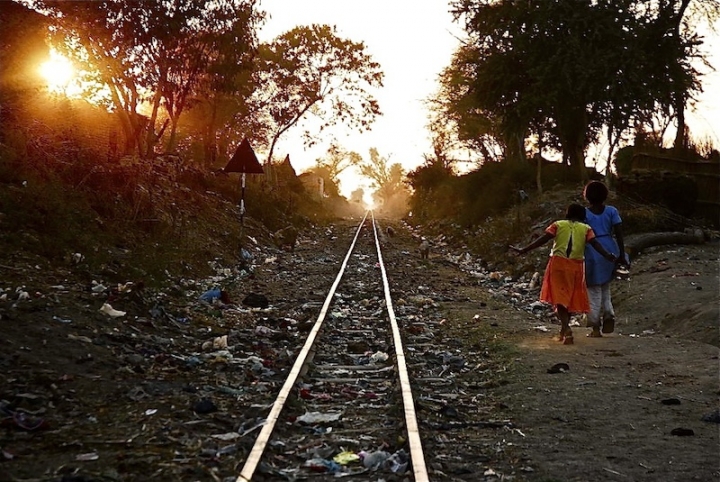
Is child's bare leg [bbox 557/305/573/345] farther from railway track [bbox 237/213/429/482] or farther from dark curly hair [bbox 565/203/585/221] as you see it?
railway track [bbox 237/213/429/482]

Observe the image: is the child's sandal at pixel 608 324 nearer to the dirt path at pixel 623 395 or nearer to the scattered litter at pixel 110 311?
the dirt path at pixel 623 395

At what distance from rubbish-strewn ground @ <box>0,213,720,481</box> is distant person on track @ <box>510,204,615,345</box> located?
571mm

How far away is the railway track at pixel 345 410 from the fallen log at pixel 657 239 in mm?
7640

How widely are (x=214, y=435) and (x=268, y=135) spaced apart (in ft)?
132

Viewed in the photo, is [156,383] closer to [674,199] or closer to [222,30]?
[222,30]

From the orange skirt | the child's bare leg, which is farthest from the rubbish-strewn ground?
the orange skirt

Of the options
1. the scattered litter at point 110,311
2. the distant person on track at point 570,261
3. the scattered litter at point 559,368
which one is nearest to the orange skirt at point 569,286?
the distant person on track at point 570,261

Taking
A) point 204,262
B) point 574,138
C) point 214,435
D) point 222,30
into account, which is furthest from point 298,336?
point 574,138

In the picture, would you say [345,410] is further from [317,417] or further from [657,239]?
[657,239]

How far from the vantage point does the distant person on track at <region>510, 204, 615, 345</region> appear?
8.47 meters

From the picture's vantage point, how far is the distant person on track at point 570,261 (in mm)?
Result: 8469

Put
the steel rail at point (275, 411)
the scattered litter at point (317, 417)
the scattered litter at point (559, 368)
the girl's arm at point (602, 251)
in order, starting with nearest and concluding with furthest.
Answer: the steel rail at point (275, 411) → the scattered litter at point (317, 417) → the scattered litter at point (559, 368) → the girl's arm at point (602, 251)

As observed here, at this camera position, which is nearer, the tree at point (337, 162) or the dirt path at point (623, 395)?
the dirt path at point (623, 395)

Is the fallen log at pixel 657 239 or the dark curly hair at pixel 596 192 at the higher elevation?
the dark curly hair at pixel 596 192
